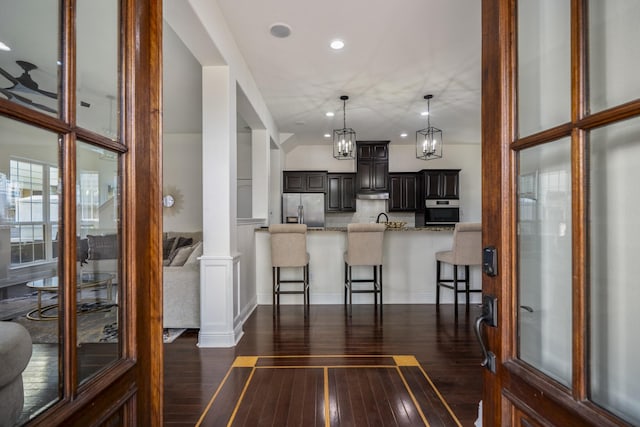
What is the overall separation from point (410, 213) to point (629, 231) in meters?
7.14

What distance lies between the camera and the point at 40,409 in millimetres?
570

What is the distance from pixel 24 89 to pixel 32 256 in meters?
0.30

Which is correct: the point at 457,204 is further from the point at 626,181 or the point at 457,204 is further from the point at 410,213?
the point at 626,181

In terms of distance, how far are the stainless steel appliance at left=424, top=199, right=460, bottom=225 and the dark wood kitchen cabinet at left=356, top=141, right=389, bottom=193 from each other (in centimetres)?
107

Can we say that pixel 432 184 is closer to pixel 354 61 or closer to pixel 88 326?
pixel 354 61

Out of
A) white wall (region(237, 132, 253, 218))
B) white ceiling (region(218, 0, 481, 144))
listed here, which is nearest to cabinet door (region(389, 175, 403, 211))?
white ceiling (region(218, 0, 481, 144))

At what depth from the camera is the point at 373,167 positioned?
690 cm

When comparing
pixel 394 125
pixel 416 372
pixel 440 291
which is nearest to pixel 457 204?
pixel 394 125

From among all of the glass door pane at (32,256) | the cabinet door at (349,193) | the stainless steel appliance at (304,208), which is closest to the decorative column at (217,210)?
the glass door pane at (32,256)

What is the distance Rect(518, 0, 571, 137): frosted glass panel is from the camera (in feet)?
2.25

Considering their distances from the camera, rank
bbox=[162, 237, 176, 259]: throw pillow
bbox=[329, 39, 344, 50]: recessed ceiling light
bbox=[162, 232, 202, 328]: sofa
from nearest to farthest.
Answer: bbox=[329, 39, 344, 50]: recessed ceiling light, bbox=[162, 232, 202, 328]: sofa, bbox=[162, 237, 176, 259]: throw pillow

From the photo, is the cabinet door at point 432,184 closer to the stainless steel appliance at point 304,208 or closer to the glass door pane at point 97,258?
the stainless steel appliance at point 304,208

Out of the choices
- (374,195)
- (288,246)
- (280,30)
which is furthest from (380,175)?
(280,30)

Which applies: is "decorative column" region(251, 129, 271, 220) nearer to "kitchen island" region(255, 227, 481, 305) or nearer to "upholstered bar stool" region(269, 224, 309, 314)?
"kitchen island" region(255, 227, 481, 305)
